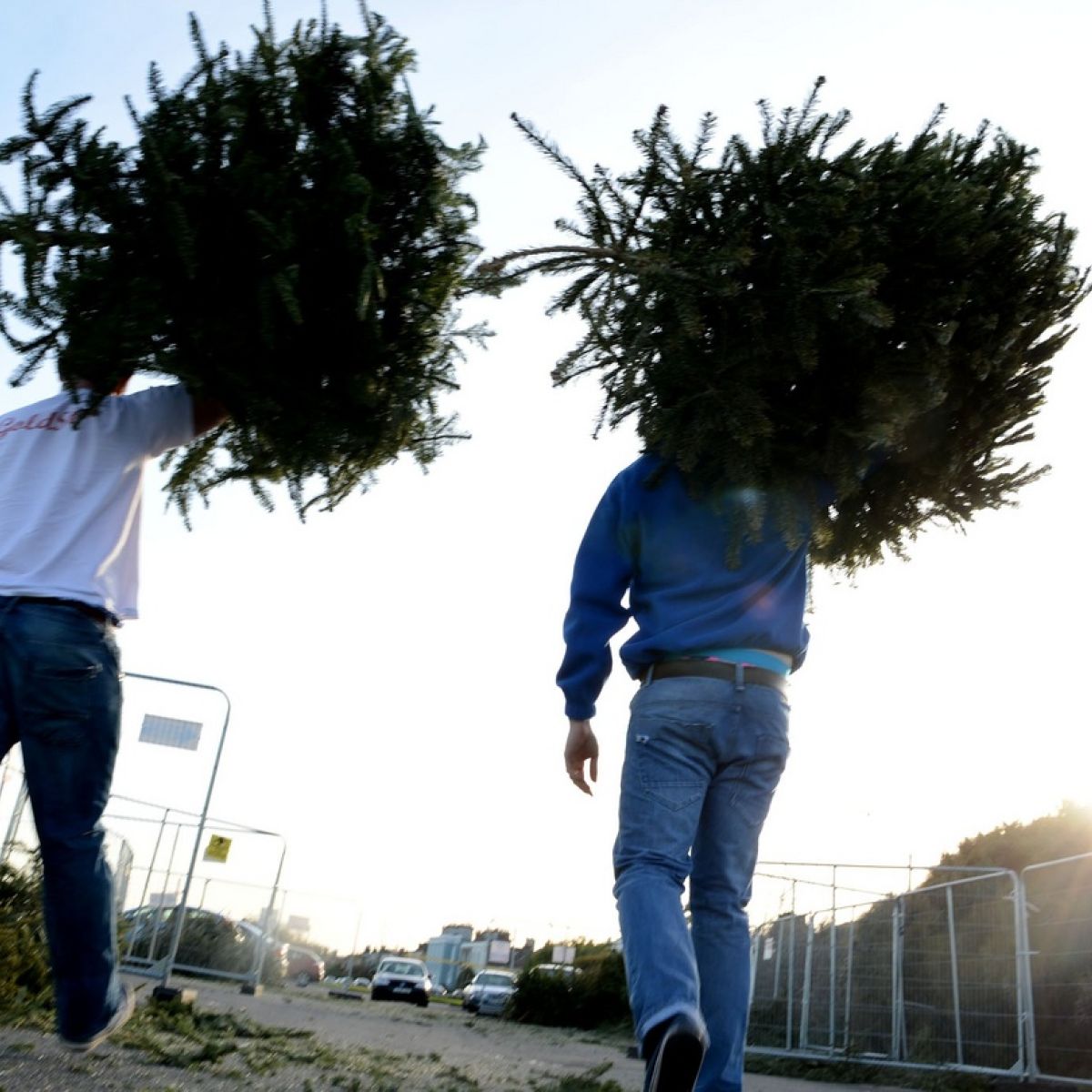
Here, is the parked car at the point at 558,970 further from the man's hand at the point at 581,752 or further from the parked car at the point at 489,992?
the man's hand at the point at 581,752

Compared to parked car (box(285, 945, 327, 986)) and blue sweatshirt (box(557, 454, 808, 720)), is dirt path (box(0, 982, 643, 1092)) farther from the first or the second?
parked car (box(285, 945, 327, 986))

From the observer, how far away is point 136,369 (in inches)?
131

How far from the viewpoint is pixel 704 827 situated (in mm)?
2971

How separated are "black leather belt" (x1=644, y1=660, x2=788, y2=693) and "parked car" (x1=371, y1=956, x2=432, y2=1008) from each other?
80.0 feet

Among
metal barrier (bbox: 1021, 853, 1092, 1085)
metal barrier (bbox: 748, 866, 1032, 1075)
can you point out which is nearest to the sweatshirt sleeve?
metal barrier (bbox: 1021, 853, 1092, 1085)

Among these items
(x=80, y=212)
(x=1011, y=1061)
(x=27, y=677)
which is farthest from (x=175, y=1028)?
(x=1011, y=1061)

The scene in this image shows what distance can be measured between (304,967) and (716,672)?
91.7 feet

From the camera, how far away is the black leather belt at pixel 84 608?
294 centimetres

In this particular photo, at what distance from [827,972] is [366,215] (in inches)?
350

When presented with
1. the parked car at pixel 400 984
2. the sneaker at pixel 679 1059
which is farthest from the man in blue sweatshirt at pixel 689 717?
the parked car at pixel 400 984

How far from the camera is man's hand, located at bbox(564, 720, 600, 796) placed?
10.6ft

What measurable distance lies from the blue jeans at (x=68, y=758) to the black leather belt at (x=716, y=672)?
1510 millimetres

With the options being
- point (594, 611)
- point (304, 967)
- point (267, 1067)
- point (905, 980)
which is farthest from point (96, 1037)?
point (304, 967)

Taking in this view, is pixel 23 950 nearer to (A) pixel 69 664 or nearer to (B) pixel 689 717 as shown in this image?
(A) pixel 69 664
